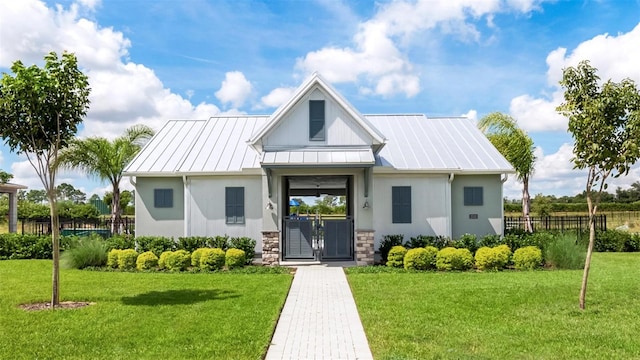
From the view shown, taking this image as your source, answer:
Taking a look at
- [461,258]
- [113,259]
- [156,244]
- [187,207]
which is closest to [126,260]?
[113,259]

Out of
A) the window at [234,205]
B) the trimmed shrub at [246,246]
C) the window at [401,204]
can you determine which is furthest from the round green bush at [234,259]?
the window at [401,204]

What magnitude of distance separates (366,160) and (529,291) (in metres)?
6.59

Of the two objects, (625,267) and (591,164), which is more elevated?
(591,164)

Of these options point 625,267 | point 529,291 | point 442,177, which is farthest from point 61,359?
point 625,267

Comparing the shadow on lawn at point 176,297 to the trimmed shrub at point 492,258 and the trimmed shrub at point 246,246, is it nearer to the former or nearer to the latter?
the trimmed shrub at point 246,246

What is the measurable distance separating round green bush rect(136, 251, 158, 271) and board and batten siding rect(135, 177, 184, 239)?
9.12ft

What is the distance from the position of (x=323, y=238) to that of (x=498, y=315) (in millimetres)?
9224

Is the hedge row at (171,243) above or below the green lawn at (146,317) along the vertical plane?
above

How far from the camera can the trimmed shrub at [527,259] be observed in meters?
16.8

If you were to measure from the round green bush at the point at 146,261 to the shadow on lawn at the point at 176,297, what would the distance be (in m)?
4.60

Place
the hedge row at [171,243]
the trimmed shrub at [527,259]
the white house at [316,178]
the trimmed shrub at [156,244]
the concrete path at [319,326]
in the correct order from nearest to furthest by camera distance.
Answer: the concrete path at [319,326] → the trimmed shrub at [527,259] → the white house at [316,178] → the hedge row at [171,243] → the trimmed shrub at [156,244]

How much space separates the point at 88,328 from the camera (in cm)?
923

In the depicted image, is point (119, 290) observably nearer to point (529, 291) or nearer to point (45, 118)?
point (45, 118)

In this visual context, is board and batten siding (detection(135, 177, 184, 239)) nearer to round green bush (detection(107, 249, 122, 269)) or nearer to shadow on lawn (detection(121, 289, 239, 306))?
round green bush (detection(107, 249, 122, 269))
